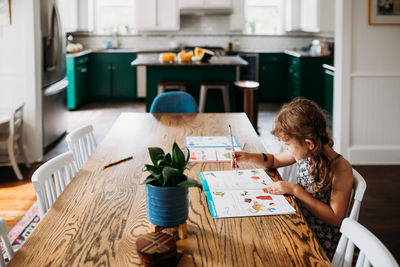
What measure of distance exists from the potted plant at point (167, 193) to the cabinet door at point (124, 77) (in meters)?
6.93

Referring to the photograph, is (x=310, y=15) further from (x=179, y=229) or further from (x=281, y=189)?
(x=179, y=229)

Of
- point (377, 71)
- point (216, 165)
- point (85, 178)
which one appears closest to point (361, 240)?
point (216, 165)

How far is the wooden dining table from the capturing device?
117 centimetres

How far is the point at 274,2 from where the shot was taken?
8.52 metres

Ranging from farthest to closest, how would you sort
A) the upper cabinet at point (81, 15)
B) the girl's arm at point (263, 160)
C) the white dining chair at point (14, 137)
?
1. the upper cabinet at point (81, 15)
2. the white dining chair at point (14, 137)
3. the girl's arm at point (263, 160)

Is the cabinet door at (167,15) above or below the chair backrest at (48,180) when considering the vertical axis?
above

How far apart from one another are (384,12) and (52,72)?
339cm

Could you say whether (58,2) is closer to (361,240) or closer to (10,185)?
A: (10,185)

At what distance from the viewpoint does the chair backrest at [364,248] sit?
109 centimetres

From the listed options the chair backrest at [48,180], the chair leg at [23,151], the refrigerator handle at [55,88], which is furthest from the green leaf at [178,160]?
the refrigerator handle at [55,88]

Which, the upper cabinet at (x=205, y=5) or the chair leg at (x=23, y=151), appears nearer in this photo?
the chair leg at (x=23, y=151)

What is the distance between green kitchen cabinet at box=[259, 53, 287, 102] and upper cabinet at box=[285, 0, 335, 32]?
65cm

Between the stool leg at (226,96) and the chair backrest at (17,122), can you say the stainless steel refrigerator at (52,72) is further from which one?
the stool leg at (226,96)

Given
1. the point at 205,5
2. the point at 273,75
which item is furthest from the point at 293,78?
the point at 205,5
